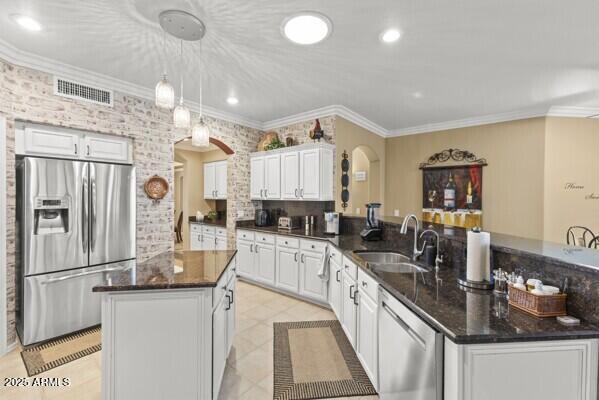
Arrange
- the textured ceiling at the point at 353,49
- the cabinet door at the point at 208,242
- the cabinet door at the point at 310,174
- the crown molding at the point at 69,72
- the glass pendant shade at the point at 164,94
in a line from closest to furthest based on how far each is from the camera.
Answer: the glass pendant shade at the point at 164,94 < the textured ceiling at the point at 353,49 < the crown molding at the point at 69,72 < the cabinet door at the point at 310,174 < the cabinet door at the point at 208,242

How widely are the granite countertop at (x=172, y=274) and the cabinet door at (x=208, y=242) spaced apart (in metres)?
2.94

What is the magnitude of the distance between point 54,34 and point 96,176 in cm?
134

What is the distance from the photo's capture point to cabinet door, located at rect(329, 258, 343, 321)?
2876 millimetres

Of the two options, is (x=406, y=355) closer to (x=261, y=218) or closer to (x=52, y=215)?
(x=52, y=215)

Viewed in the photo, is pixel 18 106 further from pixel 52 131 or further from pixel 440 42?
pixel 440 42

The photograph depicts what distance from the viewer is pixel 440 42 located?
2.36 metres

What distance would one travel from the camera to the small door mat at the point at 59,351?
227cm

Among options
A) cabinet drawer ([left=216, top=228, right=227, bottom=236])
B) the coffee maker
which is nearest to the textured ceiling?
the coffee maker

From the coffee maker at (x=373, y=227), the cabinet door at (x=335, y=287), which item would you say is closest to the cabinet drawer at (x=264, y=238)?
the cabinet door at (x=335, y=287)

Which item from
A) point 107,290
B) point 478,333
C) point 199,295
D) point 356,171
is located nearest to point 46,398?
point 107,290

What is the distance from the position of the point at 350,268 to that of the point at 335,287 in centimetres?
59

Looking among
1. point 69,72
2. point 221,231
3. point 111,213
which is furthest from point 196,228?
point 69,72

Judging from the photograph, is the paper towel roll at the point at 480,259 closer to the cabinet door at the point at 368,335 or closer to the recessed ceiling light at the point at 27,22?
the cabinet door at the point at 368,335

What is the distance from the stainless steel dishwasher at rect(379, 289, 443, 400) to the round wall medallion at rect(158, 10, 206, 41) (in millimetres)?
2396
